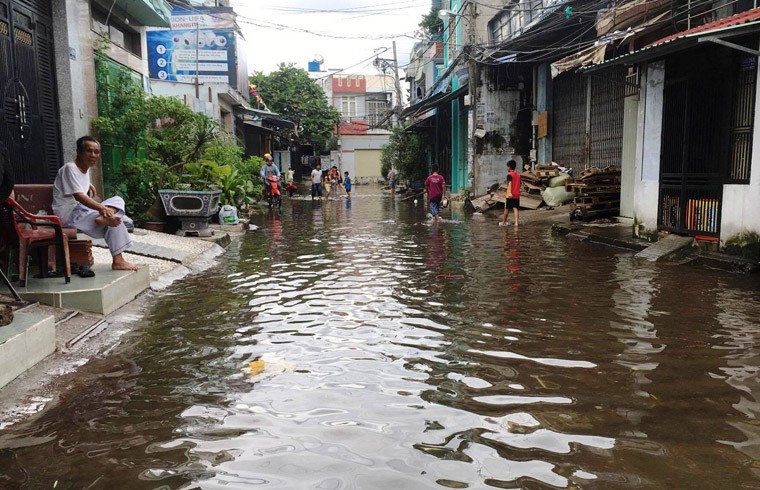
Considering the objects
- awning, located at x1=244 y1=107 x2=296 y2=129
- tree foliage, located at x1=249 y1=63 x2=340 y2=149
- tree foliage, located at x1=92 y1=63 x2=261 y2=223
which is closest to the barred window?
tree foliage, located at x1=92 y1=63 x2=261 y2=223

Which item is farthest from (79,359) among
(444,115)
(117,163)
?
(444,115)

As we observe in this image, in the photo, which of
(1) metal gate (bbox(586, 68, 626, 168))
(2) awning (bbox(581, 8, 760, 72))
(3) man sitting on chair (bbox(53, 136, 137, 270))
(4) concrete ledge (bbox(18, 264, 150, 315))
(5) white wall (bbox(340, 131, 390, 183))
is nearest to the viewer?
(4) concrete ledge (bbox(18, 264, 150, 315))

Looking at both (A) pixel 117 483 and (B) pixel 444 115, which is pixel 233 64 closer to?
(B) pixel 444 115

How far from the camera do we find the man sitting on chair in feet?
21.3

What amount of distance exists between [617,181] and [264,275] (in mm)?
9487

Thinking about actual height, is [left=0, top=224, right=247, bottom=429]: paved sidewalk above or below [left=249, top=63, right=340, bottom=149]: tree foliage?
below

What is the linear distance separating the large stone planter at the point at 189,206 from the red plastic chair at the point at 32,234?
5618 mm

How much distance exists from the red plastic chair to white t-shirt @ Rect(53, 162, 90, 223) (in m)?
0.27

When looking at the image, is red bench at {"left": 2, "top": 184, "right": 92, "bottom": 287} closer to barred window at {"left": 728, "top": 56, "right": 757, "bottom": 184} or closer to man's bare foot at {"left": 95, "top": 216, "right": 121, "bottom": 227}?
man's bare foot at {"left": 95, "top": 216, "right": 121, "bottom": 227}

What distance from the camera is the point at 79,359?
15.4ft

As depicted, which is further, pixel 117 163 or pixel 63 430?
pixel 117 163

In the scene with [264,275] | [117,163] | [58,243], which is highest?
[117,163]

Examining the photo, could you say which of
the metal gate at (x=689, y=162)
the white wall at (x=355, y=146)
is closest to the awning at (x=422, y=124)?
the metal gate at (x=689, y=162)

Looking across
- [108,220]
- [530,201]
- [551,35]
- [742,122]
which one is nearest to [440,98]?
[551,35]
